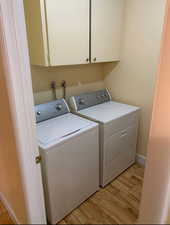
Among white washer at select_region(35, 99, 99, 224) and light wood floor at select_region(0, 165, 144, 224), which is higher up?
white washer at select_region(35, 99, 99, 224)

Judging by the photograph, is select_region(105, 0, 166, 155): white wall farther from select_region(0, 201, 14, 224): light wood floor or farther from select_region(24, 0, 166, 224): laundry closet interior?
select_region(0, 201, 14, 224): light wood floor

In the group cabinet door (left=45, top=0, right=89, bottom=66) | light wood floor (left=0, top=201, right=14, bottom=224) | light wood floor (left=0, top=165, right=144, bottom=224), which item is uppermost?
cabinet door (left=45, top=0, right=89, bottom=66)

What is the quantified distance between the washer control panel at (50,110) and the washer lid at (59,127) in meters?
0.05

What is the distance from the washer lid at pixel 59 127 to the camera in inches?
54.0

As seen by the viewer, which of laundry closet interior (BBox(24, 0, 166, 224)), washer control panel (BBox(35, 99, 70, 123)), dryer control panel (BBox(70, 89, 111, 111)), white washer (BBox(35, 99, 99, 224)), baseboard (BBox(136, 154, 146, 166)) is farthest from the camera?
baseboard (BBox(136, 154, 146, 166))

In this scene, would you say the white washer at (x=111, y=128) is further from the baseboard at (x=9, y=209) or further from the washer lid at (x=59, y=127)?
the baseboard at (x=9, y=209)

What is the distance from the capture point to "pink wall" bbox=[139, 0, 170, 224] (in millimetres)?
379

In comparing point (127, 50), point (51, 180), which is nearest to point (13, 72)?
point (51, 180)

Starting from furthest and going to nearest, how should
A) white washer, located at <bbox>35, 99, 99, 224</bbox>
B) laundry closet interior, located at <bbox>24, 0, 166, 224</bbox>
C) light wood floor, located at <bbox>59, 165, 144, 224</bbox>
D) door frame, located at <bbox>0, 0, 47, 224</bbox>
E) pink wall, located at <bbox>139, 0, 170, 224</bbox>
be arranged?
light wood floor, located at <bbox>59, 165, 144, 224</bbox>, laundry closet interior, located at <bbox>24, 0, 166, 224</bbox>, white washer, located at <bbox>35, 99, 99, 224</bbox>, door frame, located at <bbox>0, 0, 47, 224</bbox>, pink wall, located at <bbox>139, 0, 170, 224</bbox>

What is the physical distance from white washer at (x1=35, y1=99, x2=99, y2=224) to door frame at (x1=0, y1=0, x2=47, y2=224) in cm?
23

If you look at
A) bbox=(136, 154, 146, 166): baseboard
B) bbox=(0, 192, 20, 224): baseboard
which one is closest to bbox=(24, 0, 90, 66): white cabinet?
bbox=(0, 192, 20, 224): baseboard

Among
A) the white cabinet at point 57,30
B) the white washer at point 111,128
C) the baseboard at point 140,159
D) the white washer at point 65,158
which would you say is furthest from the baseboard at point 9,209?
the baseboard at point 140,159

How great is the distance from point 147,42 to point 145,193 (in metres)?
1.83

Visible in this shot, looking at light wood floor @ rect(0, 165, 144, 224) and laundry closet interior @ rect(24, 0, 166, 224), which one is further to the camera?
light wood floor @ rect(0, 165, 144, 224)
